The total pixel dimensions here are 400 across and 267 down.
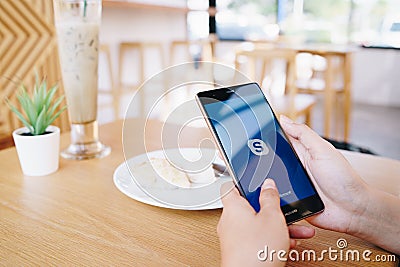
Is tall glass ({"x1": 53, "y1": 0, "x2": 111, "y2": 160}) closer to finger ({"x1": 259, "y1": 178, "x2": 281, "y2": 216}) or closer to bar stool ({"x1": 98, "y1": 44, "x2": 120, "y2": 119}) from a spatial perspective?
finger ({"x1": 259, "y1": 178, "x2": 281, "y2": 216})

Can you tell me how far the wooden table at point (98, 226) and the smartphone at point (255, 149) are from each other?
7 cm

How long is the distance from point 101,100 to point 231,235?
258cm

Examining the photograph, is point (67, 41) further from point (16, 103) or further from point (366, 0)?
point (366, 0)

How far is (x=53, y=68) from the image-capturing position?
2.12m

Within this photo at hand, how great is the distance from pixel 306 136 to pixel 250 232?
0.23 metres

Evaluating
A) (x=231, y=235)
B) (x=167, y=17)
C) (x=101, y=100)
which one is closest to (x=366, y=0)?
(x=167, y=17)

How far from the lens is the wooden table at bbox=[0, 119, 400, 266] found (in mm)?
519

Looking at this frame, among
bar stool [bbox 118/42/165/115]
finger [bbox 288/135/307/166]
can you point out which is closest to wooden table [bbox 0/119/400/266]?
finger [bbox 288/135/307/166]

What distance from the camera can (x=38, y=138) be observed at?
0.79 metres

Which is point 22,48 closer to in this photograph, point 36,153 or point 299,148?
point 36,153

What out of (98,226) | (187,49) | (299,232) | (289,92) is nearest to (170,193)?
(98,226)

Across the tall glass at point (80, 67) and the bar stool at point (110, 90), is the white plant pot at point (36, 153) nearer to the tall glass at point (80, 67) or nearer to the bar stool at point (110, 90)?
the tall glass at point (80, 67)

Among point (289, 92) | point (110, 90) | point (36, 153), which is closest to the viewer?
point (36, 153)

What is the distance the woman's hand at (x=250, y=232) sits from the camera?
0.43 m
